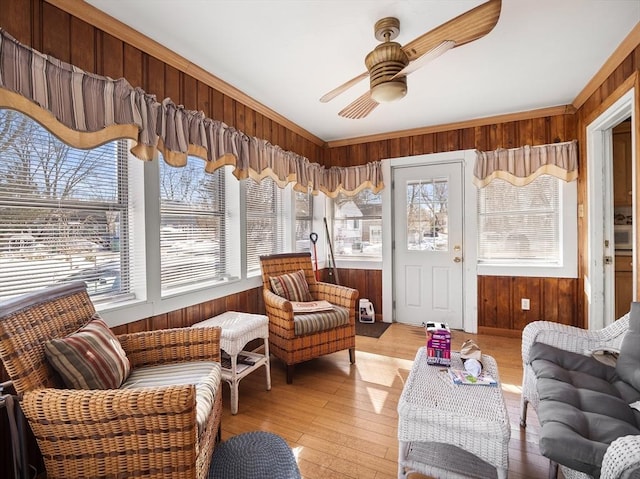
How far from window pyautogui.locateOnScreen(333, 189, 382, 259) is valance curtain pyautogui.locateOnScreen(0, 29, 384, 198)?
154 centimetres

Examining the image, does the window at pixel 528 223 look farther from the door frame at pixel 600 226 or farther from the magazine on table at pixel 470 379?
the magazine on table at pixel 470 379

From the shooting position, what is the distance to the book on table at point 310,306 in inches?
106

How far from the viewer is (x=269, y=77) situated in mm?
2535

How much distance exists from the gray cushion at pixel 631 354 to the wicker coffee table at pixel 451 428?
57 centimetres

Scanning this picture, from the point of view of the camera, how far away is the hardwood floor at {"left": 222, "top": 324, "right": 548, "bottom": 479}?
1.64 meters

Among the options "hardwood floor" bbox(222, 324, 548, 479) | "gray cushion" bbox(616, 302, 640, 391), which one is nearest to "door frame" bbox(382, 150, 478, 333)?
"hardwood floor" bbox(222, 324, 548, 479)

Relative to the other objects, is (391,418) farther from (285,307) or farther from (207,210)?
(207,210)

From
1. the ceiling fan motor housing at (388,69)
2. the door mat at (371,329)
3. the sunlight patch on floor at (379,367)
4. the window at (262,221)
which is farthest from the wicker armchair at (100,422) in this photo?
the door mat at (371,329)

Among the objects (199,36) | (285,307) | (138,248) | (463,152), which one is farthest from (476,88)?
(138,248)

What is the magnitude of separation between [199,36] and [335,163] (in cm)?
257

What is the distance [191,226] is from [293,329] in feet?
3.82

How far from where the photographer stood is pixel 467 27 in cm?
142

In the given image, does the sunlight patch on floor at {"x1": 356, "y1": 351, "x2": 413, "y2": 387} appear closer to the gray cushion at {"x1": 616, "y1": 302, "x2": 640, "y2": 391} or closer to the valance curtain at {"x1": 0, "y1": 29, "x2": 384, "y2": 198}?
the gray cushion at {"x1": 616, "y1": 302, "x2": 640, "y2": 391}

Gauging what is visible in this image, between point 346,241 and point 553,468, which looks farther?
point 346,241
